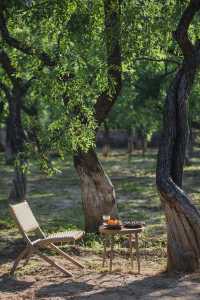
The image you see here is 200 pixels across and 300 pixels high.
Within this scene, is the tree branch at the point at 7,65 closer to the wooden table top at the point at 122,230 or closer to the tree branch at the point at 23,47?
the tree branch at the point at 23,47

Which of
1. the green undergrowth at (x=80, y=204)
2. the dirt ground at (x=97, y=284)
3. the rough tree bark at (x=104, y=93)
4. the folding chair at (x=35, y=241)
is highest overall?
the rough tree bark at (x=104, y=93)

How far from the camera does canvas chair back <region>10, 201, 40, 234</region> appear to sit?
31.8 ft

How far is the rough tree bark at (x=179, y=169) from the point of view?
9188 millimetres


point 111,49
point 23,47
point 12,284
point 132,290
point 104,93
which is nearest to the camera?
point 132,290

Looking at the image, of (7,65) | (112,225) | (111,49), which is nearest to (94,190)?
(111,49)

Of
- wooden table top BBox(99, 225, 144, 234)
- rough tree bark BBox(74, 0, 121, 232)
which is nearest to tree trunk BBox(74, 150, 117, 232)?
rough tree bark BBox(74, 0, 121, 232)

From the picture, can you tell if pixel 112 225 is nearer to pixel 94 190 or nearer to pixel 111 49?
pixel 94 190

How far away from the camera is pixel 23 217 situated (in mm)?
9992

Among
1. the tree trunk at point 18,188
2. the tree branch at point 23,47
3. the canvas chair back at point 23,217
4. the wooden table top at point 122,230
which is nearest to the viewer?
the wooden table top at point 122,230

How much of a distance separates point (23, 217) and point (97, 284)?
6.17ft

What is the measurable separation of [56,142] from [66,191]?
1248cm

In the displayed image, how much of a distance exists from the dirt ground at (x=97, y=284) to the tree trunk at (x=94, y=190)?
115 inches

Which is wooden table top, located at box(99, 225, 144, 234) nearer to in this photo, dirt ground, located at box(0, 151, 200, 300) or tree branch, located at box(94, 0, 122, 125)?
dirt ground, located at box(0, 151, 200, 300)

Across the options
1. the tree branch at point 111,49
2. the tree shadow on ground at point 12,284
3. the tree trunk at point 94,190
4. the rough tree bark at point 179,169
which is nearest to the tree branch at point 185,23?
the rough tree bark at point 179,169
